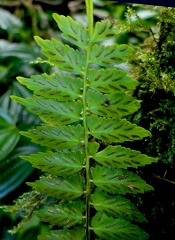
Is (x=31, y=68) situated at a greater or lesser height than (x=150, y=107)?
greater

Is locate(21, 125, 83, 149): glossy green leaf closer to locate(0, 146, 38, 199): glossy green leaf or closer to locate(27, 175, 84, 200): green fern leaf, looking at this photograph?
locate(27, 175, 84, 200): green fern leaf

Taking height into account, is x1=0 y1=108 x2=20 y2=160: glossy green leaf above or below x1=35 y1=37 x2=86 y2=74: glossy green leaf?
below

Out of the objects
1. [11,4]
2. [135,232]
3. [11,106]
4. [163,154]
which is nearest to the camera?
[135,232]

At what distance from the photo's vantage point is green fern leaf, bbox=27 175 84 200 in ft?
1.48

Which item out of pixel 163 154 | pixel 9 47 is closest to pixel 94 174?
pixel 163 154

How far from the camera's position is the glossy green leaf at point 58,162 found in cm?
44

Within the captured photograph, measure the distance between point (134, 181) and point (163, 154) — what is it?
5.8 inches

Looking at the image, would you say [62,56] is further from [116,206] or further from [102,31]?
[116,206]

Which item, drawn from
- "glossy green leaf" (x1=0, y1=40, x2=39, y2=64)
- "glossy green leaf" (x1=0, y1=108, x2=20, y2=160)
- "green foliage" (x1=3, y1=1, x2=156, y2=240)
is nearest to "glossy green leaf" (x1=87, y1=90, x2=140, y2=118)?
"green foliage" (x1=3, y1=1, x2=156, y2=240)

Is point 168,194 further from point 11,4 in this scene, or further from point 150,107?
point 11,4

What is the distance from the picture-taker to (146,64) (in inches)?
24.2

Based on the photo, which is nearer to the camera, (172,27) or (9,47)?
(172,27)

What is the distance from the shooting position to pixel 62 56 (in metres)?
0.43

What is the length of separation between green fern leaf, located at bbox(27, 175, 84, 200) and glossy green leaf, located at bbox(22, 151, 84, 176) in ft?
0.04
